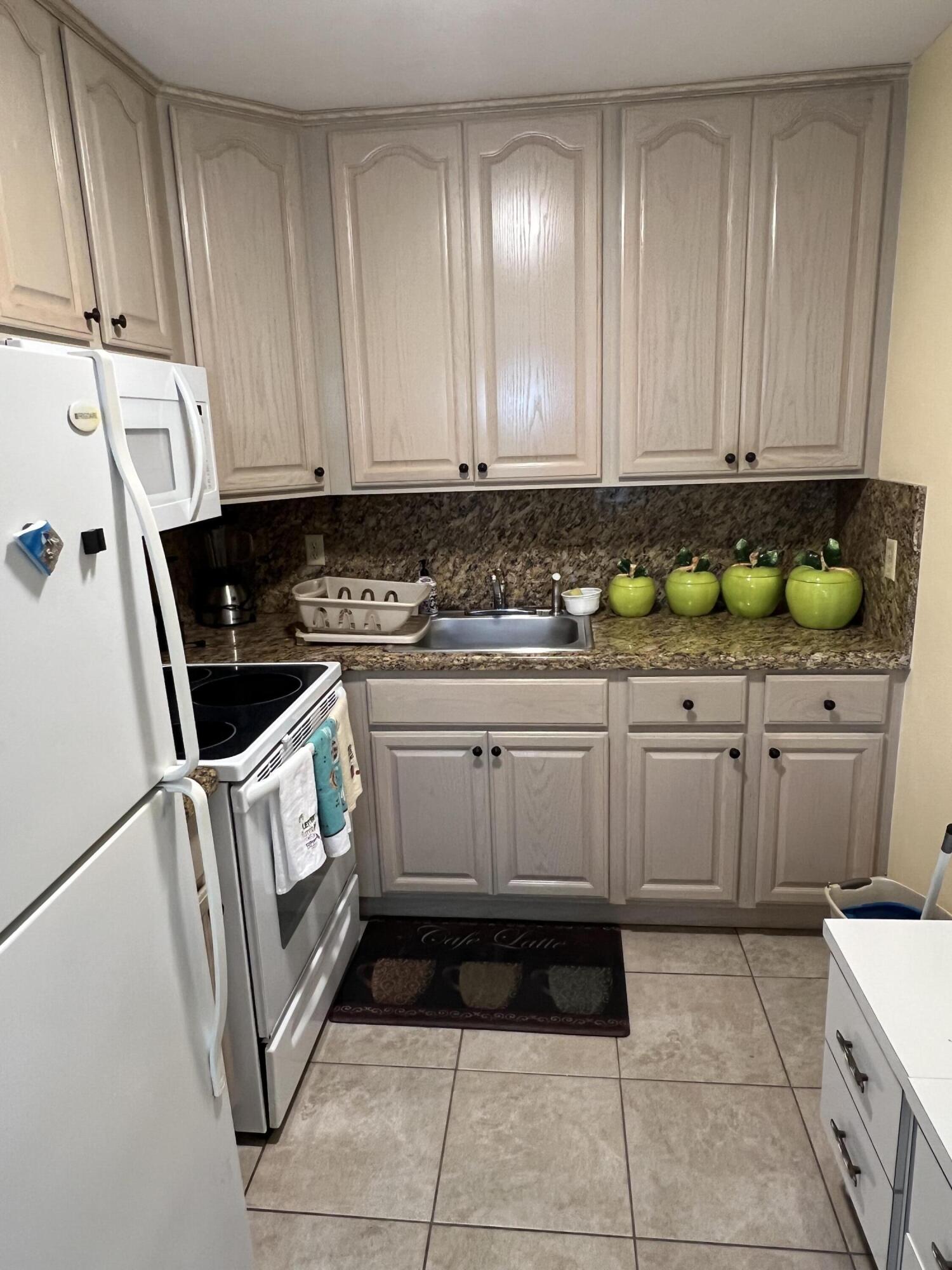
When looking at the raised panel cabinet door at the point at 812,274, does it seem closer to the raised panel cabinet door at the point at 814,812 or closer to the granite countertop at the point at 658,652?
the granite countertop at the point at 658,652

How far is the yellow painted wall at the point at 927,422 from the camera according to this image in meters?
1.96

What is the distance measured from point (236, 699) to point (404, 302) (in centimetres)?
124

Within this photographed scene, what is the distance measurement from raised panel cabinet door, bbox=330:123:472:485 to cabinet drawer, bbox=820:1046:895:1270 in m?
1.79

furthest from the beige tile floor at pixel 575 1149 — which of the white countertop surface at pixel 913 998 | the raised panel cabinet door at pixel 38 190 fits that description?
the raised panel cabinet door at pixel 38 190

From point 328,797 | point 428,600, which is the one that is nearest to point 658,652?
point 428,600

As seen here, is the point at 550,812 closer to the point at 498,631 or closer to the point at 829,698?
the point at 498,631

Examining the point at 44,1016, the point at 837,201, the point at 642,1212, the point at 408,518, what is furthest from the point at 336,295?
the point at 642,1212

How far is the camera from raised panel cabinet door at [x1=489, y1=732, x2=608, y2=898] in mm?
2396

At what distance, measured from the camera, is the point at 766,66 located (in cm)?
209

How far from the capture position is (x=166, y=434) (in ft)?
4.97

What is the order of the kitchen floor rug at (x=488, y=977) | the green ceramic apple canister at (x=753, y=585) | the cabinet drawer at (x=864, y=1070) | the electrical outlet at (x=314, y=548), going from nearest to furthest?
the cabinet drawer at (x=864, y=1070)
the kitchen floor rug at (x=488, y=977)
the green ceramic apple canister at (x=753, y=585)
the electrical outlet at (x=314, y=548)

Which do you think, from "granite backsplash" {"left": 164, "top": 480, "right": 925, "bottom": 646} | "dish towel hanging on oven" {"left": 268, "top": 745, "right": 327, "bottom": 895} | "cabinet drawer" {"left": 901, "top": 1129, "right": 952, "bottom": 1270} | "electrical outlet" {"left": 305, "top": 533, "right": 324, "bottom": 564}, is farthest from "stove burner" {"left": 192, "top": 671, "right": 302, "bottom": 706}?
"cabinet drawer" {"left": 901, "top": 1129, "right": 952, "bottom": 1270}

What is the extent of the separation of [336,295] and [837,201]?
1410 millimetres

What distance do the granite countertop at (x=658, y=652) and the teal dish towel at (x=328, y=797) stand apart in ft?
1.22
